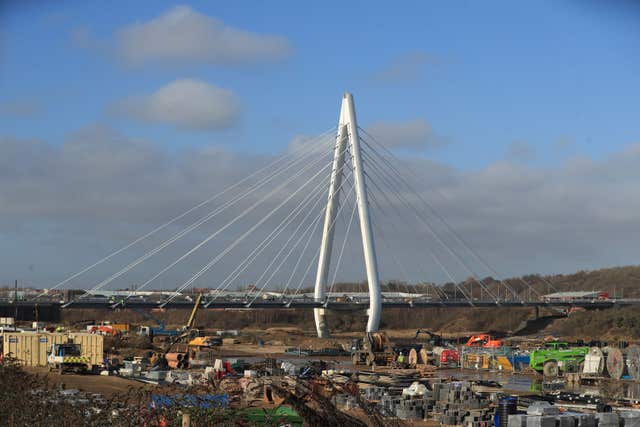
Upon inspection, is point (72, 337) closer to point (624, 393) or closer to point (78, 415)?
point (624, 393)

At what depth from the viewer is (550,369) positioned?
32.9 meters

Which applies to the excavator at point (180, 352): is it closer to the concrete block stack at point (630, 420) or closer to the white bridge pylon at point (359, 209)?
the white bridge pylon at point (359, 209)

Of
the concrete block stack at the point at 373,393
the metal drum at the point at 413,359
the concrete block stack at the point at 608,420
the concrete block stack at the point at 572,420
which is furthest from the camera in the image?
the metal drum at the point at 413,359

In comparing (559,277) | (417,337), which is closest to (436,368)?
(417,337)

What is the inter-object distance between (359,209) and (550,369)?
1886cm

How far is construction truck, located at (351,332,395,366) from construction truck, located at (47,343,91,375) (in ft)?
39.0

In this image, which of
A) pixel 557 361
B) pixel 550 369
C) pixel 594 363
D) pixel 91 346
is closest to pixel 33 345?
pixel 91 346

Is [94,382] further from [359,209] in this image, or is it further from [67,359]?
[359,209]

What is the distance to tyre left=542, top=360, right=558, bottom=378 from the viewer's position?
32.6m

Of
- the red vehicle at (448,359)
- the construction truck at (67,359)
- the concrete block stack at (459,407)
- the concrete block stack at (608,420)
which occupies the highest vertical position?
the construction truck at (67,359)

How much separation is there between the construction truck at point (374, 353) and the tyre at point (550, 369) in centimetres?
646

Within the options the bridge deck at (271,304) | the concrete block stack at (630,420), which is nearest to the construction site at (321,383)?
the concrete block stack at (630,420)

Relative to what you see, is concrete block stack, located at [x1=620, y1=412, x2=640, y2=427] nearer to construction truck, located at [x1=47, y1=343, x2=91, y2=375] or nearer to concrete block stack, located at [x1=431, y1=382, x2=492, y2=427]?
concrete block stack, located at [x1=431, y1=382, x2=492, y2=427]

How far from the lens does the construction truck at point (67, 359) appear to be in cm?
2773
